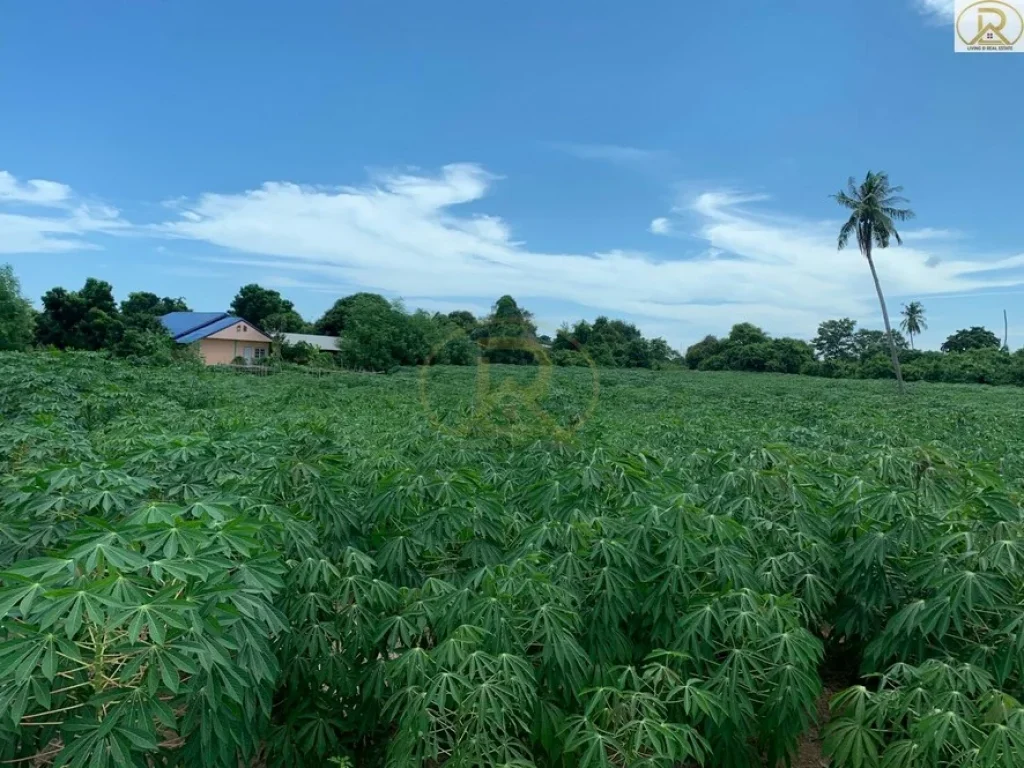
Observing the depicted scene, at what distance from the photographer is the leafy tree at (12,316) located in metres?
24.1

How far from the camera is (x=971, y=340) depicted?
4984cm

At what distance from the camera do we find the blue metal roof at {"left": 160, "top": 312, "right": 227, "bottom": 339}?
122 ft

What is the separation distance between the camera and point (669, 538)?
2.35 meters

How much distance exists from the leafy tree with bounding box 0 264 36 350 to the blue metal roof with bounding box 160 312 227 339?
34.9ft

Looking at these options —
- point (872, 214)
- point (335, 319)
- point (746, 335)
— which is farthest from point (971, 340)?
point (335, 319)

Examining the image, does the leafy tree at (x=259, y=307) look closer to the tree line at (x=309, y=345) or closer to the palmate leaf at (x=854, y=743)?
the tree line at (x=309, y=345)

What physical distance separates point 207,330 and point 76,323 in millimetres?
7216

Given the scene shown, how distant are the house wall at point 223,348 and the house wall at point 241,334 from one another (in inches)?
2.4

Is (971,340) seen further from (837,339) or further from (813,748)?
(813,748)

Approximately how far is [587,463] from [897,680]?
1.46 metres

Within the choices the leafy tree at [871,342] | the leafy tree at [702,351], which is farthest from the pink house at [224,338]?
the leafy tree at [871,342]

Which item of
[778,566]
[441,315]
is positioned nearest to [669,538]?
[778,566]

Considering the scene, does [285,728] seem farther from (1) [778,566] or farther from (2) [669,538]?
(1) [778,566]

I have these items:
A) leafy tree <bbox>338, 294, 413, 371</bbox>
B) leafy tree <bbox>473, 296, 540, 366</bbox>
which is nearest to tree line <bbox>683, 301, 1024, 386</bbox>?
leafy tree <bbox>338, 294, 413, 371</bbox>
